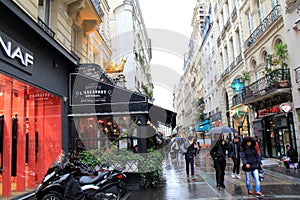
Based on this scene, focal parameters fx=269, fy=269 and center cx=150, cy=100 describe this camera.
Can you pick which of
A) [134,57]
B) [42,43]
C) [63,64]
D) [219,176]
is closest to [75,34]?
[63,64]

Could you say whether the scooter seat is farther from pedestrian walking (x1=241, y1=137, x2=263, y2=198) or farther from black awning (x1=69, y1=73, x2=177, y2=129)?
pedestrian walking (x1=241, y1=137, x2=263, y2=198)

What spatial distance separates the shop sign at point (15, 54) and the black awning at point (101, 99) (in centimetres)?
295

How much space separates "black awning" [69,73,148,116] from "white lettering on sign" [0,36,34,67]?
117 inches

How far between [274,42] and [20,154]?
52.1 ft

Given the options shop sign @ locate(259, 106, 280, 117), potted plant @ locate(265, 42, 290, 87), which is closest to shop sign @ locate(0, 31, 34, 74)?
potted plant @ locate(265, 42, 290, 87)

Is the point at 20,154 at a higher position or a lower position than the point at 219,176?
higher

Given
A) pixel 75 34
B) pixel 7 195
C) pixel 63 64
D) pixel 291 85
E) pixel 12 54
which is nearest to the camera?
pixel 12 54

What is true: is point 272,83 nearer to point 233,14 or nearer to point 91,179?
point 233,14

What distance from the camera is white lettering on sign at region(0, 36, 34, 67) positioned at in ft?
20.2

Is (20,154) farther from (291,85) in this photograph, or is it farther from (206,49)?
(206,49)

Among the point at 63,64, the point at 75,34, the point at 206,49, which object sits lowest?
the point at 63,64

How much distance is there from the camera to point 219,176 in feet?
29.0

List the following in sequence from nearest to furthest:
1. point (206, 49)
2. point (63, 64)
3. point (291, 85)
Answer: point (63, 64)
point (291, 85)
point (206, 49)

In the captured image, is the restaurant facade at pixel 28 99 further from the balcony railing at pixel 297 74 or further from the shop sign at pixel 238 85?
the shop sign at pixel 238 85
